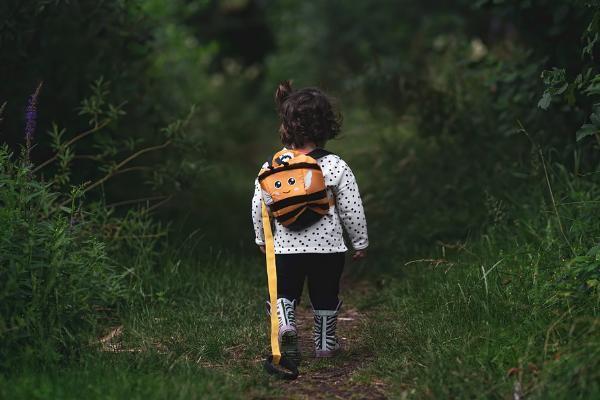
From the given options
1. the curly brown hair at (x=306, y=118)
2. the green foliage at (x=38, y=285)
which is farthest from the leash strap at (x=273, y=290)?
the green foliage at (x=38, y=285)

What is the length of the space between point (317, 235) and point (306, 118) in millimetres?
588

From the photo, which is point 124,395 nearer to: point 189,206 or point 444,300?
point 444,300

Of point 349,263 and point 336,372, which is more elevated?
point 349,263

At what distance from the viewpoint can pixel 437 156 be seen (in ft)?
24.9

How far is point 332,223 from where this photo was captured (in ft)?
14.8

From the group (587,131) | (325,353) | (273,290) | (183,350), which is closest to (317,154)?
(273,290)

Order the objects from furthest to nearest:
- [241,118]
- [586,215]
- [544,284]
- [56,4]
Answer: [241,118], [56,4], [586,215], [544,284]

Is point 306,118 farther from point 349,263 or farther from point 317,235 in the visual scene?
point 349,263

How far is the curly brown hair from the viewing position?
455cm

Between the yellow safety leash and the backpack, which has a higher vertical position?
the backpack

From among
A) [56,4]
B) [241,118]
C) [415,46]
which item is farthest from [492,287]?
[241,118]

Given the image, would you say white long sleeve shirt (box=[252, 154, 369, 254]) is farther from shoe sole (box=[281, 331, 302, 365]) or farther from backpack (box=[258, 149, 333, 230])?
shoe sole (box=[281, 331, 302, 365])

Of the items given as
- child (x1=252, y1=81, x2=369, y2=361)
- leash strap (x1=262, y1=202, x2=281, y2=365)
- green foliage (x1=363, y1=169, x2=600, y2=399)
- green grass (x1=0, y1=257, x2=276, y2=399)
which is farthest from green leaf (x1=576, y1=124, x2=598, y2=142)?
green grass (x1=0, y1=257, x2=276, y2=399)

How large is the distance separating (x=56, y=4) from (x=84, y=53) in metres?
1.14
